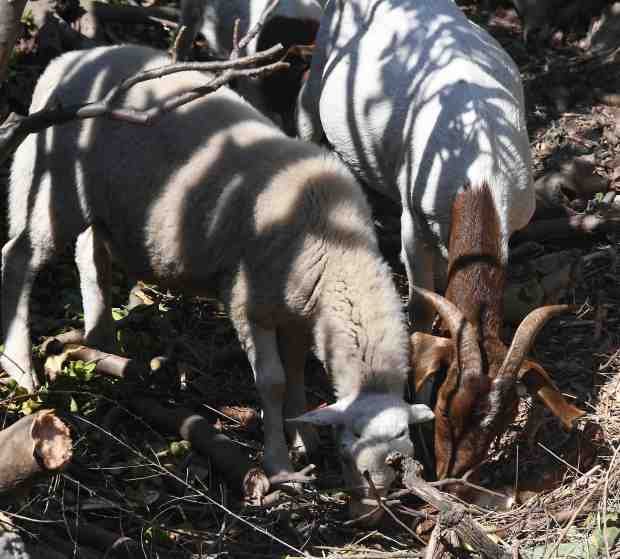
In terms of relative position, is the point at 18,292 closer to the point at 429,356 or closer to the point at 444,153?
the point at 429,356

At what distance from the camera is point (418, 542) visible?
4.63 meters

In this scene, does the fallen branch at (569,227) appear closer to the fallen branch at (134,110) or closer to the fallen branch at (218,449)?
the fallen branch at (218,449)

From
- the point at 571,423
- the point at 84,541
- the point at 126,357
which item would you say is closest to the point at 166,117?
the point at 126,357

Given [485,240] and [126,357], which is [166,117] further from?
[485,240]

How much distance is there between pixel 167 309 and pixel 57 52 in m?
2.60

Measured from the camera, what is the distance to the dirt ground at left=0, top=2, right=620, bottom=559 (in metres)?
4.34

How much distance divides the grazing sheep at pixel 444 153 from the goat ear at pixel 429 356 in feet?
0.03

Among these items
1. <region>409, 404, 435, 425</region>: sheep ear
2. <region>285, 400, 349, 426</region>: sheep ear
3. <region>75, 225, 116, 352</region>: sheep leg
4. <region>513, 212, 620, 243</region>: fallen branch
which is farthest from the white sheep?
<region>75, 225, 116, 352</region>: sheep leg

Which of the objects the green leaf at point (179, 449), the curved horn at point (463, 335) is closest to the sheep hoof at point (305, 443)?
the green leaf at point (179, 449)

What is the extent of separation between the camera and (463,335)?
469cm

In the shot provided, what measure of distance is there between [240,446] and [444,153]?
2009mm

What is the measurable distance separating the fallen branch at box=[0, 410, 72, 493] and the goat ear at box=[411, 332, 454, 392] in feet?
6.92

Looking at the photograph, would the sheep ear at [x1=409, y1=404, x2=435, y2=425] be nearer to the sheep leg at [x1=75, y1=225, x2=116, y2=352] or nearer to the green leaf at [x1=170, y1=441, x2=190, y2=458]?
the green leaf at [x1=170, y1=441, x2=190, y2=458]

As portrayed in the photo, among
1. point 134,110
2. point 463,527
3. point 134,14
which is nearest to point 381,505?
point 463,527
